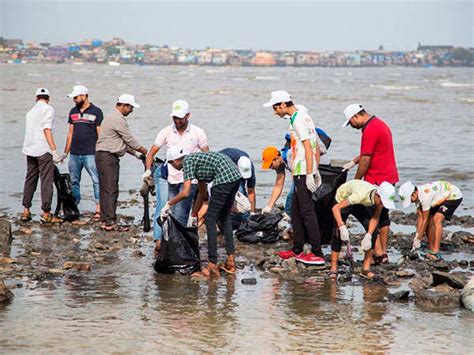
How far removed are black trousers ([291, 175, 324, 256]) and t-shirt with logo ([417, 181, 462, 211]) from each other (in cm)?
120

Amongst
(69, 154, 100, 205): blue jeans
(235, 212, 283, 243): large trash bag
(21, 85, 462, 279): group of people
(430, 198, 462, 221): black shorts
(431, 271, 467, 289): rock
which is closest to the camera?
(431, 271, 467, 289): rock

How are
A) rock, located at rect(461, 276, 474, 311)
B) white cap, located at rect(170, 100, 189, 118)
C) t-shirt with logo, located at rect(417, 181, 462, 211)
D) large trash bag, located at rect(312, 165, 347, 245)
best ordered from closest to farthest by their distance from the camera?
rock, located at rect(461, 276, 474, 311), white cap, located at rect(170, 100, 189, 118), t-shirt with logo, located at rect(417, 181, 462, 211), large trash bag, located at rect(312, 165, 347, 245)

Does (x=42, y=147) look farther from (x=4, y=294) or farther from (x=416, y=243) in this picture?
(x=416, y=243)

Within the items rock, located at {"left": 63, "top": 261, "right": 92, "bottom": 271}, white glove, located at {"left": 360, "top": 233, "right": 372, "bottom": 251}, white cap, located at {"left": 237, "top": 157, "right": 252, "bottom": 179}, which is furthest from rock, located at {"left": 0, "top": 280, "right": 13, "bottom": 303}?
white glove, located at {"left": 360, "top": 233, "right": 372, "bottom": 251}

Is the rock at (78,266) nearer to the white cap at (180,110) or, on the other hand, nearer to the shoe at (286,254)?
the white cap at (180,110)

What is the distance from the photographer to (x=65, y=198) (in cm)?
1231

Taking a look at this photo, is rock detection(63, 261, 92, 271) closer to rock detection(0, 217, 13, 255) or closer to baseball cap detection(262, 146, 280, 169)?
rock detection(0, 217, 13, 255)

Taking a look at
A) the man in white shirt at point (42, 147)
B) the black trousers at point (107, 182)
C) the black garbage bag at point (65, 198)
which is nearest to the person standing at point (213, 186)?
the black trousers at point (107, 182)

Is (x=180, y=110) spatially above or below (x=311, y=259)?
above

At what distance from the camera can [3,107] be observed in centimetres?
3862

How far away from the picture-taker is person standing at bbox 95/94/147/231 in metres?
11.2

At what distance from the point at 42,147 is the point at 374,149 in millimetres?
4703

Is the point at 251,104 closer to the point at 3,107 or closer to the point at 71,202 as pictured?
the point at 3,107

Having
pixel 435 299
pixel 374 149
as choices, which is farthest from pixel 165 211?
pixel 435 299
